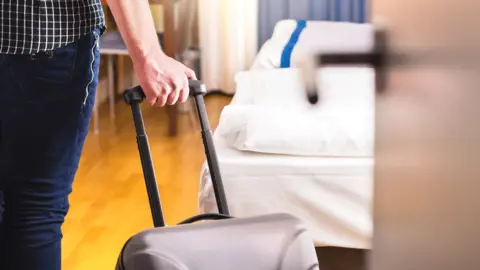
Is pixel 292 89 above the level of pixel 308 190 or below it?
above

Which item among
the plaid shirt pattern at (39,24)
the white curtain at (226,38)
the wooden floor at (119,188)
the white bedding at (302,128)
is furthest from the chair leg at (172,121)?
the plaid shirt pattern at (39,24)

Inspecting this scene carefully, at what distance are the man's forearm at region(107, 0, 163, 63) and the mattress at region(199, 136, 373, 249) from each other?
2.20 ft

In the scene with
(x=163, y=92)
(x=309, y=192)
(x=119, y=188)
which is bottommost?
(x=119, y=188)

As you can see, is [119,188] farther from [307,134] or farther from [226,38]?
[226,38]

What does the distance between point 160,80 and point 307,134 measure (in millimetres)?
716

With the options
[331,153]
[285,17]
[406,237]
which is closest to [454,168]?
[406,237]

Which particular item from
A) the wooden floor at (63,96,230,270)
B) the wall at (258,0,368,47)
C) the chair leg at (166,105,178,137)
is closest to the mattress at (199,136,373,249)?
the wooden floor at (63,96,230,270)

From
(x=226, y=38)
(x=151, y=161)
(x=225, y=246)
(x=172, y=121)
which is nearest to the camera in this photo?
(x=225, y=246)

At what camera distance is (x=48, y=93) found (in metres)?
1.10

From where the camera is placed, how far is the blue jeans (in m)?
1.08

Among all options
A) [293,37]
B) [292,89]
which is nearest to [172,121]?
[293,37]

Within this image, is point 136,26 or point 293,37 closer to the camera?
point 136,26

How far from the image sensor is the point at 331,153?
1.79m

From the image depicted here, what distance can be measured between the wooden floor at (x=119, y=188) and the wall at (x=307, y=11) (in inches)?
28.3
